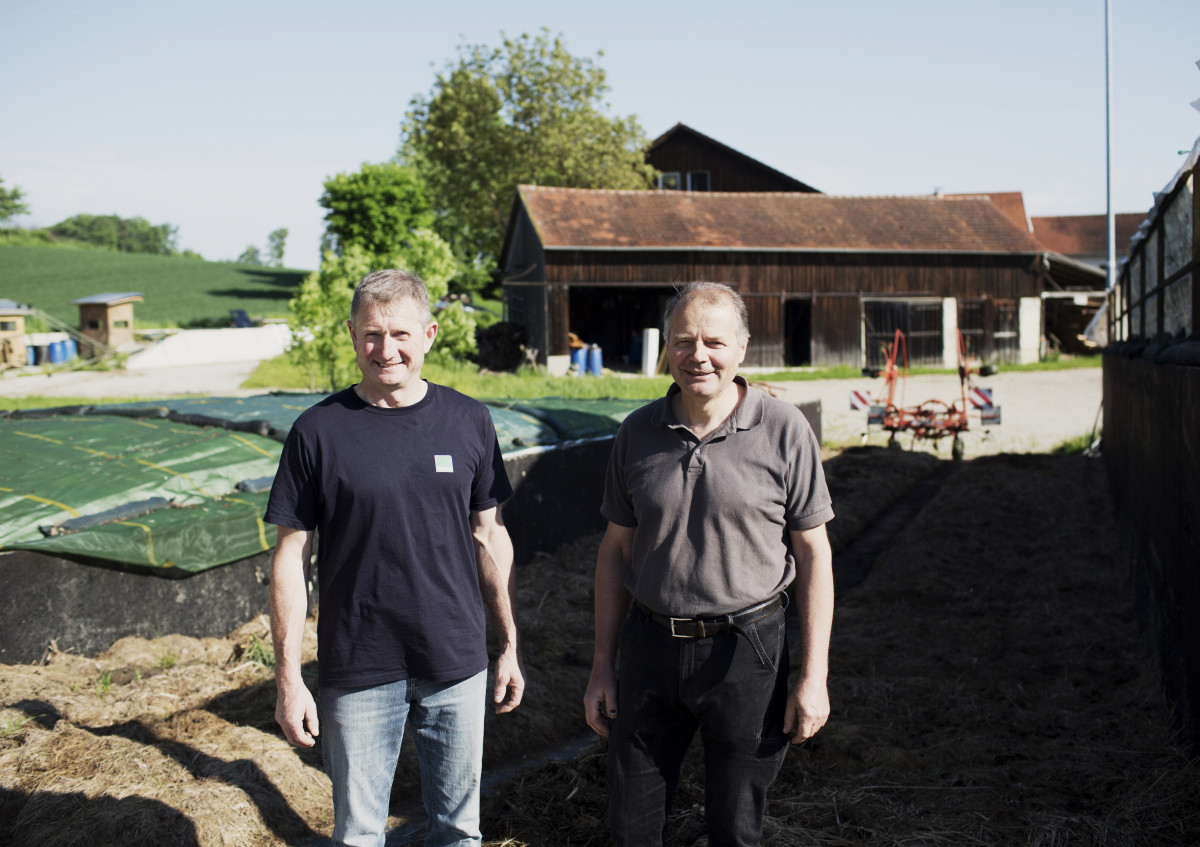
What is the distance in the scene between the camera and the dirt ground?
3.09 m

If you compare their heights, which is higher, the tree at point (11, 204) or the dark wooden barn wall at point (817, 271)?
the tree at point (11, 204)

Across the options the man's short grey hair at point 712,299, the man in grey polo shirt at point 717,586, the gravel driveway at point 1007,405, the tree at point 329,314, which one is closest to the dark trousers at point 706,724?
the man in grey polo shirt at point 717,586

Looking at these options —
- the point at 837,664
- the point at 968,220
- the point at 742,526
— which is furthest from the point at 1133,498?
the point at 968,220

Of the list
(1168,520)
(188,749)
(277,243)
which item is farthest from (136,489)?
(277,243)

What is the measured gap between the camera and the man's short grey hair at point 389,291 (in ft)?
7.70

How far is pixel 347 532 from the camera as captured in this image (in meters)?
2.31

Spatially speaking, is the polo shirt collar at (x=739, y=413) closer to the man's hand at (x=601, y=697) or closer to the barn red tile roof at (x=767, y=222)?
the man's hand at (x=601, y=697)

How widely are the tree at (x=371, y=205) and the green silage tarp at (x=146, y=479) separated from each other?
5129 cm

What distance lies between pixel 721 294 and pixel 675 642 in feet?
2.78

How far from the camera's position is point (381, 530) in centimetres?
230

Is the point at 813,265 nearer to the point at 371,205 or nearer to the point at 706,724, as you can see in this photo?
the point at 706,724

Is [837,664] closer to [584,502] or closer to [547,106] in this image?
[584,502]

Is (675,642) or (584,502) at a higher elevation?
(675,642)

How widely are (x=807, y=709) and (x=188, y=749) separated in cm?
251
